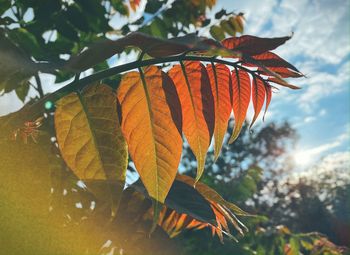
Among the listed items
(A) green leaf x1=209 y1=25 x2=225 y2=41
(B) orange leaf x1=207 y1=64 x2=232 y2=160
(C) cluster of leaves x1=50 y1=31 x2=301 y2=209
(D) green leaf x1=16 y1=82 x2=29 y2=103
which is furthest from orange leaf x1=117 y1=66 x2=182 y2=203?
(A) green leaf x1=209 y1=25 x2=225 y2=41

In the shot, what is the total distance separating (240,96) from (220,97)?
0.04 metres

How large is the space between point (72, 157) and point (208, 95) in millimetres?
242

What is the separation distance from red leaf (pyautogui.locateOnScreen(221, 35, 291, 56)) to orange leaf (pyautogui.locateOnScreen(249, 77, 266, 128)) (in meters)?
0.15

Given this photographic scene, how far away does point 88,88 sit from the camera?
601mm

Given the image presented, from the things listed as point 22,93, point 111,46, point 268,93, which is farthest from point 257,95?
point 22,93

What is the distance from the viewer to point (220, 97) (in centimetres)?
68

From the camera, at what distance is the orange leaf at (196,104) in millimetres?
630

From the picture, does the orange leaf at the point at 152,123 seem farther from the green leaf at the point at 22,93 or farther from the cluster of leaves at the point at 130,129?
the green leaf at the point at 22,93

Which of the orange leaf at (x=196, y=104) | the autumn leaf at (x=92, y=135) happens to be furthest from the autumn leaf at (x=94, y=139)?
the orange leaf at (x=196, y=104)

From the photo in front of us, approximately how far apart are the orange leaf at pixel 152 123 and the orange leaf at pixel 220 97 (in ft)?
0.33

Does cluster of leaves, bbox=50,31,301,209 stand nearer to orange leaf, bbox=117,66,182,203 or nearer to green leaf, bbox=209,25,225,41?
orange leaf, bbox=117,66,182,203

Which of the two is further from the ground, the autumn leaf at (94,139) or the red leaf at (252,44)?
the red leaf at (252,44)

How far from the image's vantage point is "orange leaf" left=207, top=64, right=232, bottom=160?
0.66 metres

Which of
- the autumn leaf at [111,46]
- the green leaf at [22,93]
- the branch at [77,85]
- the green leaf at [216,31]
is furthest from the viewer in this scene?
the green leaf at [216,31]
